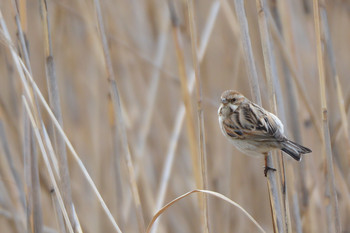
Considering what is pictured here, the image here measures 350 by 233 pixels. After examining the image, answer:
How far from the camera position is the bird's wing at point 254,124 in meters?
1.67

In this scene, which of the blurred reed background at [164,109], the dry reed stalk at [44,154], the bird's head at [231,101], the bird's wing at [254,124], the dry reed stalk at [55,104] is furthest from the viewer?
the blurred reed background at [164,109]

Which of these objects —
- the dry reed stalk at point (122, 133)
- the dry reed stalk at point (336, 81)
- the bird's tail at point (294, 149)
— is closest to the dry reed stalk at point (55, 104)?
the dry reed stalk at point (122, 133)

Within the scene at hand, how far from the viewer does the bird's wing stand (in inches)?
65.8

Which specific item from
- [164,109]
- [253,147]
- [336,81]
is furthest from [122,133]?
[164,109]

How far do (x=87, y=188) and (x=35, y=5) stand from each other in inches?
50.1

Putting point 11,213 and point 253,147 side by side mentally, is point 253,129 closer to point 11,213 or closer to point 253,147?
point 253,147

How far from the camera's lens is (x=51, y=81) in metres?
1.56

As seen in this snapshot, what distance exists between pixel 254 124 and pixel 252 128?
0.02 m

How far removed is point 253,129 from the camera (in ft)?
5.87

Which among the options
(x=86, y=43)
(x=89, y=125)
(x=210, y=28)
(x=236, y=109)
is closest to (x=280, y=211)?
(x=236, y=109)

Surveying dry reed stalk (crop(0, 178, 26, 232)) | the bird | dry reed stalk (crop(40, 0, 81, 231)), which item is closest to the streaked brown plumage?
the bird

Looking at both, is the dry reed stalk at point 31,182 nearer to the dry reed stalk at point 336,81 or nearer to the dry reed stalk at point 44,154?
the dry reed stalk at point 44,154

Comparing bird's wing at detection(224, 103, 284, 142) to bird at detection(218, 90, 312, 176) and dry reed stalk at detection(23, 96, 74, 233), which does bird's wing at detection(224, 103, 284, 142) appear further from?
dry reed stalk at detection(23, 96, 74, 233)

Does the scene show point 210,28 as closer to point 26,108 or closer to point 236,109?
point 236,109
